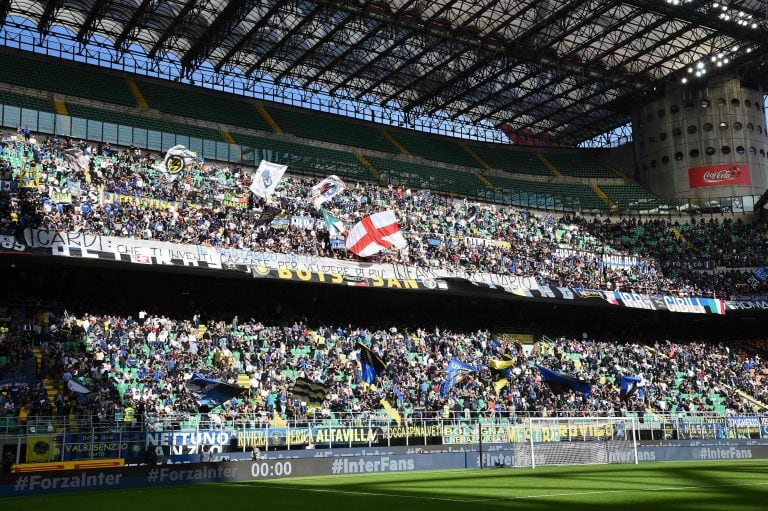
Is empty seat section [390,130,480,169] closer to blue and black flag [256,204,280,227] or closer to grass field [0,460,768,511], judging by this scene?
blue and black flag [256,204,280,227]

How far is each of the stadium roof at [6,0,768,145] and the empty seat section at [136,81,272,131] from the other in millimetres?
2103

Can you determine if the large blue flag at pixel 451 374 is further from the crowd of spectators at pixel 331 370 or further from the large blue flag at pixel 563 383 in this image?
the large blue flag at pixel 563 383

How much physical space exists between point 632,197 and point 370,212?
30683mm

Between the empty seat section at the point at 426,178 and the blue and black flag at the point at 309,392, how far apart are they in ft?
93.5

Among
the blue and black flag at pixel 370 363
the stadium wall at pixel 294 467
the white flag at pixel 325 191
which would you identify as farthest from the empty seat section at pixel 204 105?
the stadium wall at pixel 294 467

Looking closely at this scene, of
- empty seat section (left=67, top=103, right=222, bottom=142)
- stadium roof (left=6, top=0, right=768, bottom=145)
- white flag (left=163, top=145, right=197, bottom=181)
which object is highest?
stadium roof (left=6, top=0, right=768, bottom=145)

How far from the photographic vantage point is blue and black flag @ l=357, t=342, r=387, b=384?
4150 centimetres

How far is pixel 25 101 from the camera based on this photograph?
51656 millimetres

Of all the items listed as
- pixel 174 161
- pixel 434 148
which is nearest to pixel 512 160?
pixel 434 148

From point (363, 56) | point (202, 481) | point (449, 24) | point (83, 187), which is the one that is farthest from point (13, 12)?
point (202, 481)

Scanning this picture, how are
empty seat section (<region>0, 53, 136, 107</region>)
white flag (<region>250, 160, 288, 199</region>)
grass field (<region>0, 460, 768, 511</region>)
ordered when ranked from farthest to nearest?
empty seat section (<region>0, 53, 136, 107</region>) < white flag (<region>250, 160, 288, 199</region>) < grass field (<region>0, 460, 768, 511</region>)

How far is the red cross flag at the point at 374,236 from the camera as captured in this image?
46.7 meters

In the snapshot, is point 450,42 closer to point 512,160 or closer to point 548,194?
point 548,194

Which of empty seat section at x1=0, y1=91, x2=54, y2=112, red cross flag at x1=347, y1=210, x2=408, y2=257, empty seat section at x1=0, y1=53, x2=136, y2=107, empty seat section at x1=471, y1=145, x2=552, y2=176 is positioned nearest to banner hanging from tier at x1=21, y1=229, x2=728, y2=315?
red cross flag at x1=347, y1=210, x2=408, y2=257
